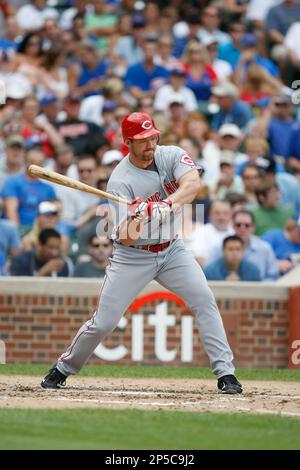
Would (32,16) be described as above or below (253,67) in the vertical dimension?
above

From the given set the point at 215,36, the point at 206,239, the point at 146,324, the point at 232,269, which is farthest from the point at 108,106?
the point at 146,324

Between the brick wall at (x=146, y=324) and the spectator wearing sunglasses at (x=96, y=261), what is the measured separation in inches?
27.4

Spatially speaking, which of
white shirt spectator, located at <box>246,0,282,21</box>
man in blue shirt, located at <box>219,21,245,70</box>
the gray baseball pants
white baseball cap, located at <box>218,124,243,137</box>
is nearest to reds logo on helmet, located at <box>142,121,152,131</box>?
the gray baseball pants

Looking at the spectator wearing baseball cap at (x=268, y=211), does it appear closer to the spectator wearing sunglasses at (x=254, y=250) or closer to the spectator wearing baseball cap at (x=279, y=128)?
the spectator wearing sunglasses at (x=254, y=250)

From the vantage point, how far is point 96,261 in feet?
42.3

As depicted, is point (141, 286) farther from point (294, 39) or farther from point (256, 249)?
point (294, 39)

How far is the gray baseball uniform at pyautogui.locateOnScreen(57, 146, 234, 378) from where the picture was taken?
8.73 meters

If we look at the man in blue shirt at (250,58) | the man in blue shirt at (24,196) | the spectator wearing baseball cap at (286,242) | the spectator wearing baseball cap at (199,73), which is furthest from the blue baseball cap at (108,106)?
the spectator wearing baseball cap at (286,242)

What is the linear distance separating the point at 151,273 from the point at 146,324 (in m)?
3.38

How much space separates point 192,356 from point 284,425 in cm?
462

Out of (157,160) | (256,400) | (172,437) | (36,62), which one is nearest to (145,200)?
(157,160)

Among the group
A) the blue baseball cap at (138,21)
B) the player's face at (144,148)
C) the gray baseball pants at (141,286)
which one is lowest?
the gray baseball pants at (141,286)

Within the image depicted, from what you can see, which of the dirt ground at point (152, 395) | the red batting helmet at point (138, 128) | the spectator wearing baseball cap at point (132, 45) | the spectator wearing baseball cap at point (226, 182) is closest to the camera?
the dirt ground at point (152, 395)

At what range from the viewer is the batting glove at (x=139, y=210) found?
840 centimetres
